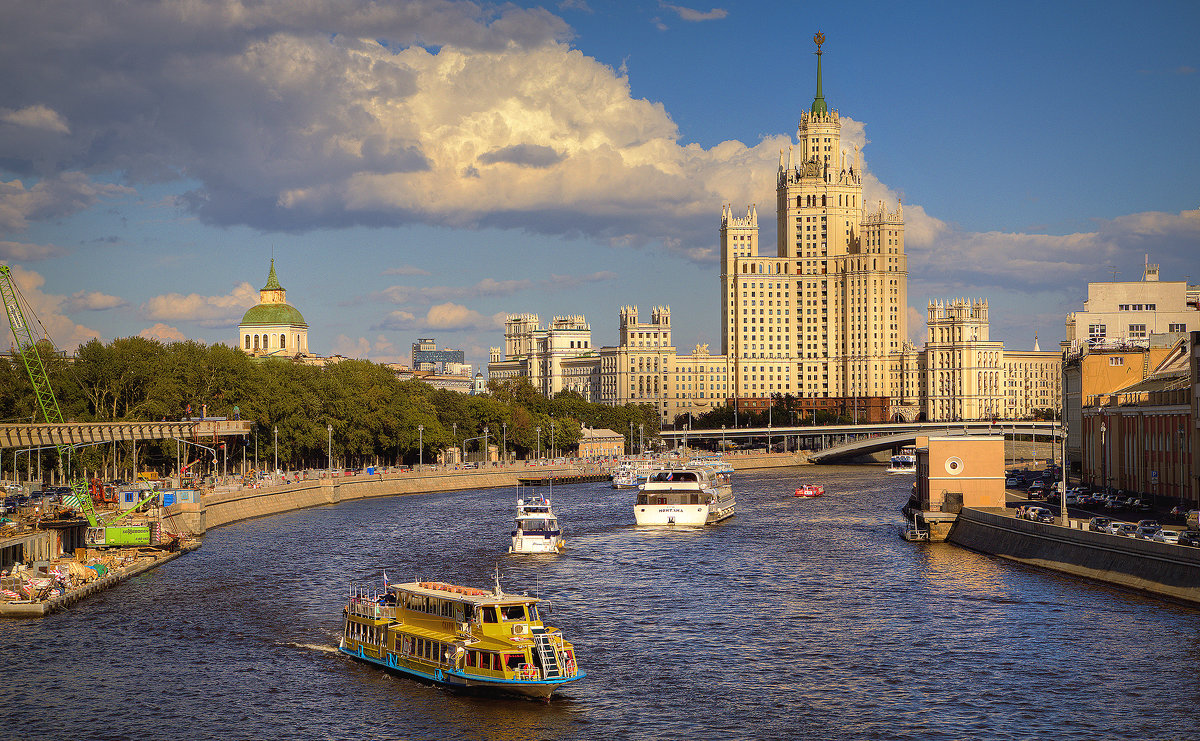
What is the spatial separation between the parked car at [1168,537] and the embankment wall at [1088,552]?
141 cm

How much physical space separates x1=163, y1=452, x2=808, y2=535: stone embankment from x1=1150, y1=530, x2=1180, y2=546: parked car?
6651 cm

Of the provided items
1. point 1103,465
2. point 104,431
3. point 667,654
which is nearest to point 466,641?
point 667,654

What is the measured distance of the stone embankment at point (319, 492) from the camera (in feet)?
Result: 349

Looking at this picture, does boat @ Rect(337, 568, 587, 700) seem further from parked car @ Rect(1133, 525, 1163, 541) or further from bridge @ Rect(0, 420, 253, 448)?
bridge @ Rect(0, 420, 253, 448)

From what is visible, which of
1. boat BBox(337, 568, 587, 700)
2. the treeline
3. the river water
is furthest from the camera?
the treeline

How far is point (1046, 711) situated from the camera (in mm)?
49406

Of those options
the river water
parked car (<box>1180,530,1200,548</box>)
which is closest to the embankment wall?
the river water

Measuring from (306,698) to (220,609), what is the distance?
20.0m

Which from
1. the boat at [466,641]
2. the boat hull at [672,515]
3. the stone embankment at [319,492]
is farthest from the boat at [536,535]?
the boat at [466,641]

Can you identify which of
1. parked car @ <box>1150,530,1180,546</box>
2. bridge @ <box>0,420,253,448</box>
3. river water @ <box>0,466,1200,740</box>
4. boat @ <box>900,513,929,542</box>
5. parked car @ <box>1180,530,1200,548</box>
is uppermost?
bridge @ <box>0,420,253,448</box>

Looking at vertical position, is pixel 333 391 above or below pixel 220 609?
above

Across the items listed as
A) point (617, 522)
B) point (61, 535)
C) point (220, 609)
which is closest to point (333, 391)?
point (617, 522)

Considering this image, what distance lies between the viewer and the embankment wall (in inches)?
2603

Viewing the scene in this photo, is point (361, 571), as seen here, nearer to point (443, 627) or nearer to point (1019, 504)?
point (443, 627)
